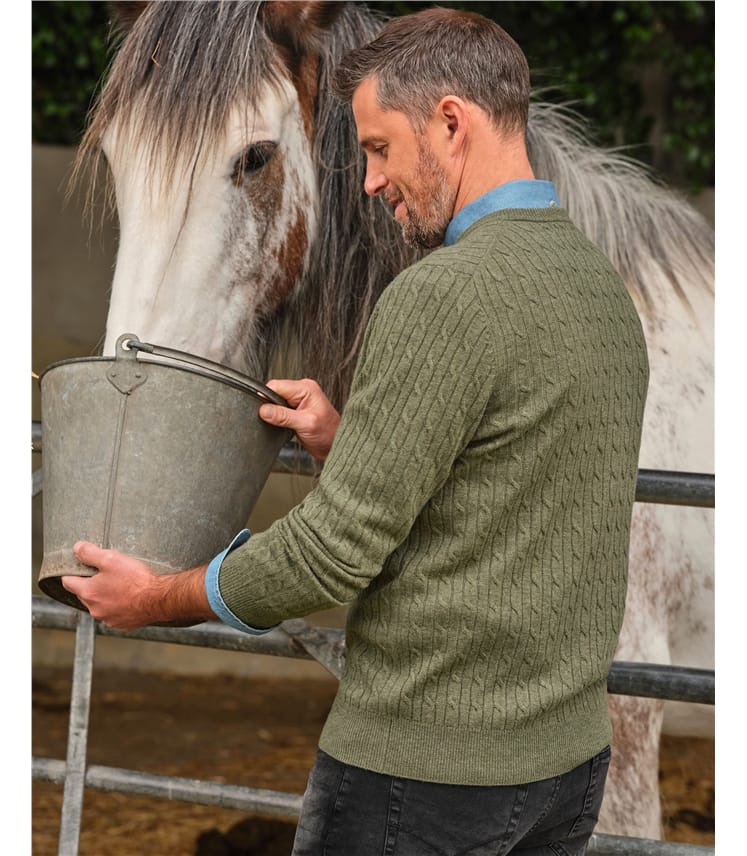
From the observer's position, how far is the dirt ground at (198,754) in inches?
126

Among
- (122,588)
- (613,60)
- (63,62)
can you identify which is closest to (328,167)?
(122,588)

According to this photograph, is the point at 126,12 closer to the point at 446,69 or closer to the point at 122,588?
the point at 446,69

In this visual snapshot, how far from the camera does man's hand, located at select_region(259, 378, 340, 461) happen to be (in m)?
1.39

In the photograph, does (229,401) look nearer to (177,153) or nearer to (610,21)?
(177,153)

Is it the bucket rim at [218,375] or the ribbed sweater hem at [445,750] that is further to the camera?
the bucket rim at [218,375]

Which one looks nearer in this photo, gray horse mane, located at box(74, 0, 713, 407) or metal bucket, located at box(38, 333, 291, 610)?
metal bucket, located at box(38, 333, 291, 610)

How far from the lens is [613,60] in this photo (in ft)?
15.7

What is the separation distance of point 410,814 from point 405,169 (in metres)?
0.72

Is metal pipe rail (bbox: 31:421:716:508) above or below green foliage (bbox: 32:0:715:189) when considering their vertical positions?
below

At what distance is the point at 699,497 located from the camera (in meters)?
1.64

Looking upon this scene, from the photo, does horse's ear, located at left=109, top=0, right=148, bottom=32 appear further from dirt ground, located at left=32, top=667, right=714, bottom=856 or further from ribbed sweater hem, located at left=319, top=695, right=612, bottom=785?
dirt ground, located at left=32, top=667, right=714, bottom=856

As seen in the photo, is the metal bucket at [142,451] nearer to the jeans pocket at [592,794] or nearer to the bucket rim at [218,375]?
the bucket rim at [218,375]

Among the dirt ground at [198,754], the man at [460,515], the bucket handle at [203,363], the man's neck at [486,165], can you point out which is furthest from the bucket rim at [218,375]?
the dirt ground at [198,754]

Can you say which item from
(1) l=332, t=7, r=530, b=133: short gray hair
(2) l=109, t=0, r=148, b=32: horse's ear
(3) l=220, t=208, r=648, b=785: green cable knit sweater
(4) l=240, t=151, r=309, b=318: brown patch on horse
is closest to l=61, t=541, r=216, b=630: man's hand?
(3) l=220, t=208, r=648, b=785: green cable knit sweater
